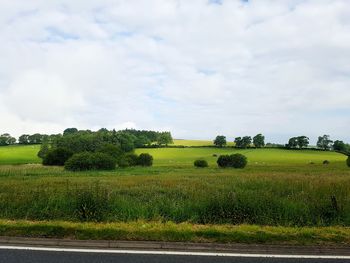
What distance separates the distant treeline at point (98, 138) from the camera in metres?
124

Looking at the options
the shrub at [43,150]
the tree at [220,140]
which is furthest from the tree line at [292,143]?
the shrub at [43,150]

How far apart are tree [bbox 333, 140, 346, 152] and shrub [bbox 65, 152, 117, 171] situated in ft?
341

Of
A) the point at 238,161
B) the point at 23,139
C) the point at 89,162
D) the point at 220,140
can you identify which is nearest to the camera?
the point at 89,162

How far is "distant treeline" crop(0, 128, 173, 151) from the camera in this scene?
406 ft

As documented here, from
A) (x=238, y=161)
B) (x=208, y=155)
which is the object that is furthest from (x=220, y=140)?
(x=238, y=161)

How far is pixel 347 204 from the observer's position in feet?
34.7

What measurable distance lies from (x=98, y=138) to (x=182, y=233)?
123790mm

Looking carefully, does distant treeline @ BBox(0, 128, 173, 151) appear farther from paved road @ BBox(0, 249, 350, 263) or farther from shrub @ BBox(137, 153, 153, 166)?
paved road @ BBox(0, 249, 350, 263)

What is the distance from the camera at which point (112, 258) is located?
21.9ft

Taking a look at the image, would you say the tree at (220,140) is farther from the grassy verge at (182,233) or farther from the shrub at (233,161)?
the grassy verge at (182,233)

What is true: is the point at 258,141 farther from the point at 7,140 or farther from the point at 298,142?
the point at 7,140

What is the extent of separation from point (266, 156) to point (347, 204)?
10968 centimetres

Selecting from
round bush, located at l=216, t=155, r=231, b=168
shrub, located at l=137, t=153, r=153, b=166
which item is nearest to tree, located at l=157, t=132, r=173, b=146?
shrub, located at l=137, t=153, r=153, b=166

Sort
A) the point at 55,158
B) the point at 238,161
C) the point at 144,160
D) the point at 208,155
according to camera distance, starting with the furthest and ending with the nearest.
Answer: the point at 208,155
the point at 55,158
the point at 144,160
the point at 238,161
